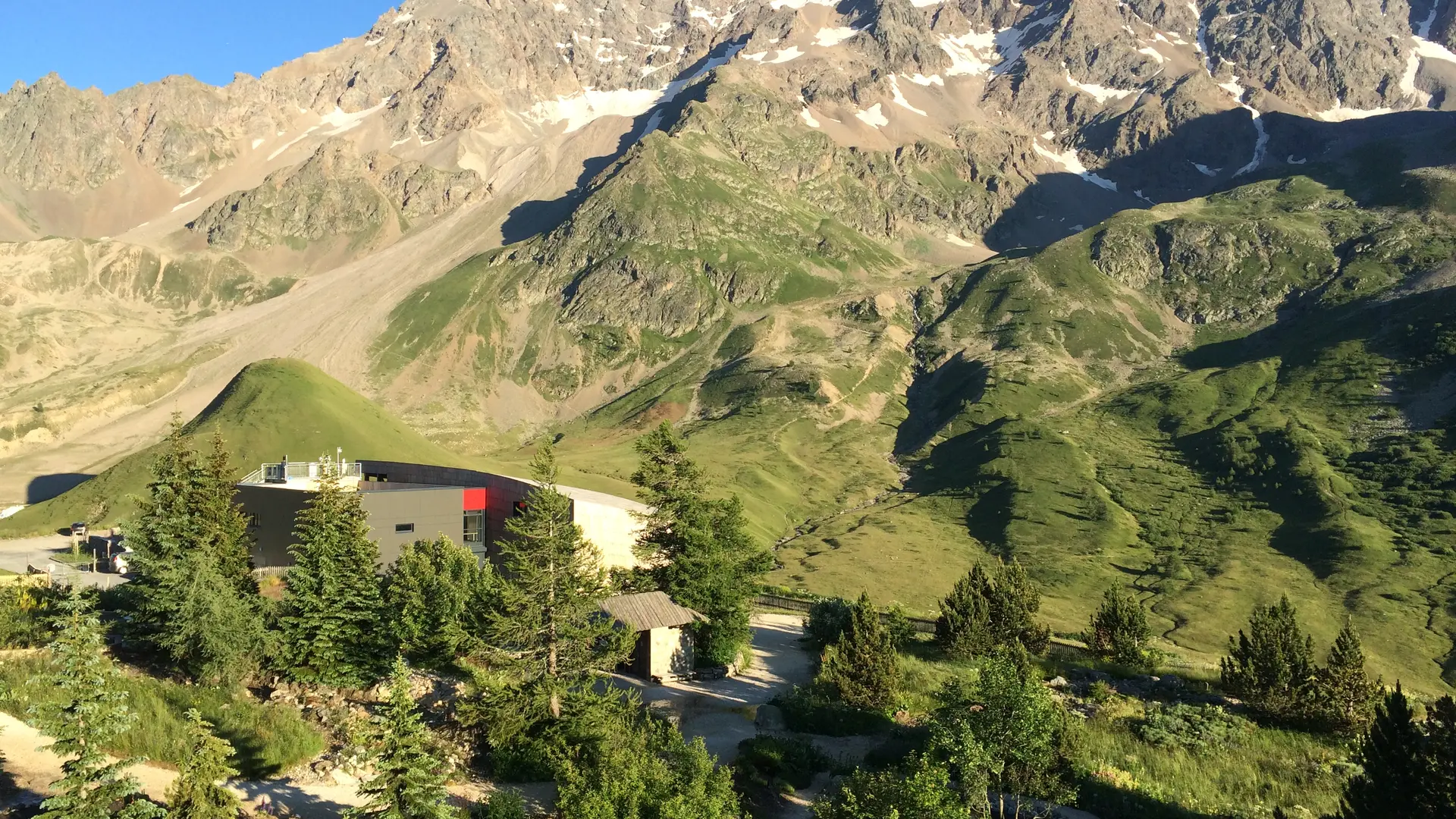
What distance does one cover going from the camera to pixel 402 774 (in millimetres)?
19797

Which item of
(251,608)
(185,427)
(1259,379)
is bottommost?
(251,608)

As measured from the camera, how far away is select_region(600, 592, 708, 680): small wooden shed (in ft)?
135

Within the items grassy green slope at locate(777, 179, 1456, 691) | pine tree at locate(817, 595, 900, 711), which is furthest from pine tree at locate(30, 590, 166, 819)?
grassy green slope at locate(777, 179, 1456, 691)

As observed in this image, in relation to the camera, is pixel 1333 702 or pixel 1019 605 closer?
pixel 1333 702

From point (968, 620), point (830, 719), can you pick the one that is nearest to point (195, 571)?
point (830, 719)

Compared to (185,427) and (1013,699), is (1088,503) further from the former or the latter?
(185,427)

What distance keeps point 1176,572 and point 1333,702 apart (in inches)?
3732

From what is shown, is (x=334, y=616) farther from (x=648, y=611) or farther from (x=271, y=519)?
(x=271, y=519)

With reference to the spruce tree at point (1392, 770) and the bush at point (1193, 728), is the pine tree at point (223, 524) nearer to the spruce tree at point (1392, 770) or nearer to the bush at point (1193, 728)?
the bush at point (1193, 728)

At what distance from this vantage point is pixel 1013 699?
Answer: 74.9 feet

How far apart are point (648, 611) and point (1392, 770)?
29.9 metres

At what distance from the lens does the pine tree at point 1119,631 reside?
4372 centimetres

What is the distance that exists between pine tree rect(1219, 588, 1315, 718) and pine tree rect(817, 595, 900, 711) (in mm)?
13465

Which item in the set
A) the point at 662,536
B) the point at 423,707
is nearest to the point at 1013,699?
the point at 423,707
